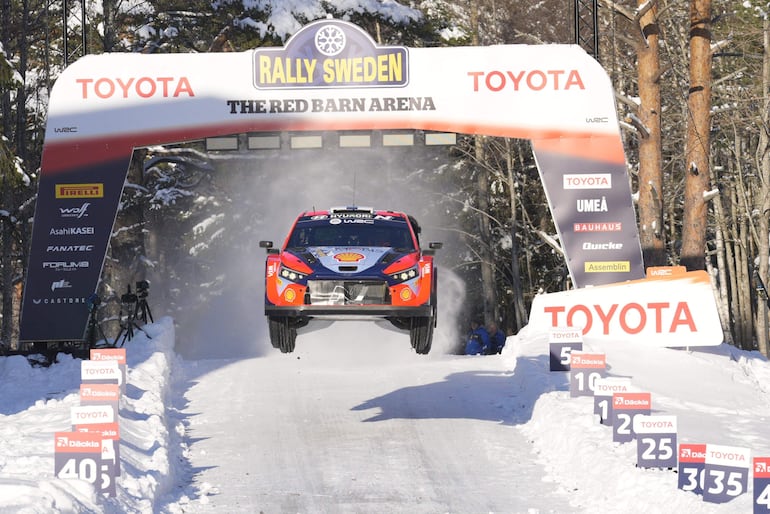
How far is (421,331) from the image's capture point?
12.8 meters

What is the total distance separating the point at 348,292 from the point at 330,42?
40.7ft

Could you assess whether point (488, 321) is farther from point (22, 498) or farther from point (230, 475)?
point (22, 498)

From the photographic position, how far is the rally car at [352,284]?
39.6 ft

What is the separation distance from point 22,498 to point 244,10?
3026cm

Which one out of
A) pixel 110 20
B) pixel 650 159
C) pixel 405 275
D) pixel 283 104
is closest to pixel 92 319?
pixel 283 104

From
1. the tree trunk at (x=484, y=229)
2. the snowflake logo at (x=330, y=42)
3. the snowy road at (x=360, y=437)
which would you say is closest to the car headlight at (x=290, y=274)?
the snowy road at (x=360, y=437)

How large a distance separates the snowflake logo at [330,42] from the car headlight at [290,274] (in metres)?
11.7

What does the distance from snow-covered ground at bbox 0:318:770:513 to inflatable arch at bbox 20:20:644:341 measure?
2765mm

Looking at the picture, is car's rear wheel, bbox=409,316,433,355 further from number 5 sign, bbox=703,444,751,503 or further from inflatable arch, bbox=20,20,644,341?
inflatable arch, bbox=20,20,644,341

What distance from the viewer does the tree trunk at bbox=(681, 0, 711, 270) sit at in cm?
Result: 3145

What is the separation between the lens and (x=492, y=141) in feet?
146

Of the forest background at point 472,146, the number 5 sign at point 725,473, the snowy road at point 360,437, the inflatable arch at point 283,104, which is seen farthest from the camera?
the forest background at point 472,146

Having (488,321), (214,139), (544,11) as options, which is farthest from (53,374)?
(544,11)

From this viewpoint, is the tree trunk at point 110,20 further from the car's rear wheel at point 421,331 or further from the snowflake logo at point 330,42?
the car's rear wheel at point 421,331
